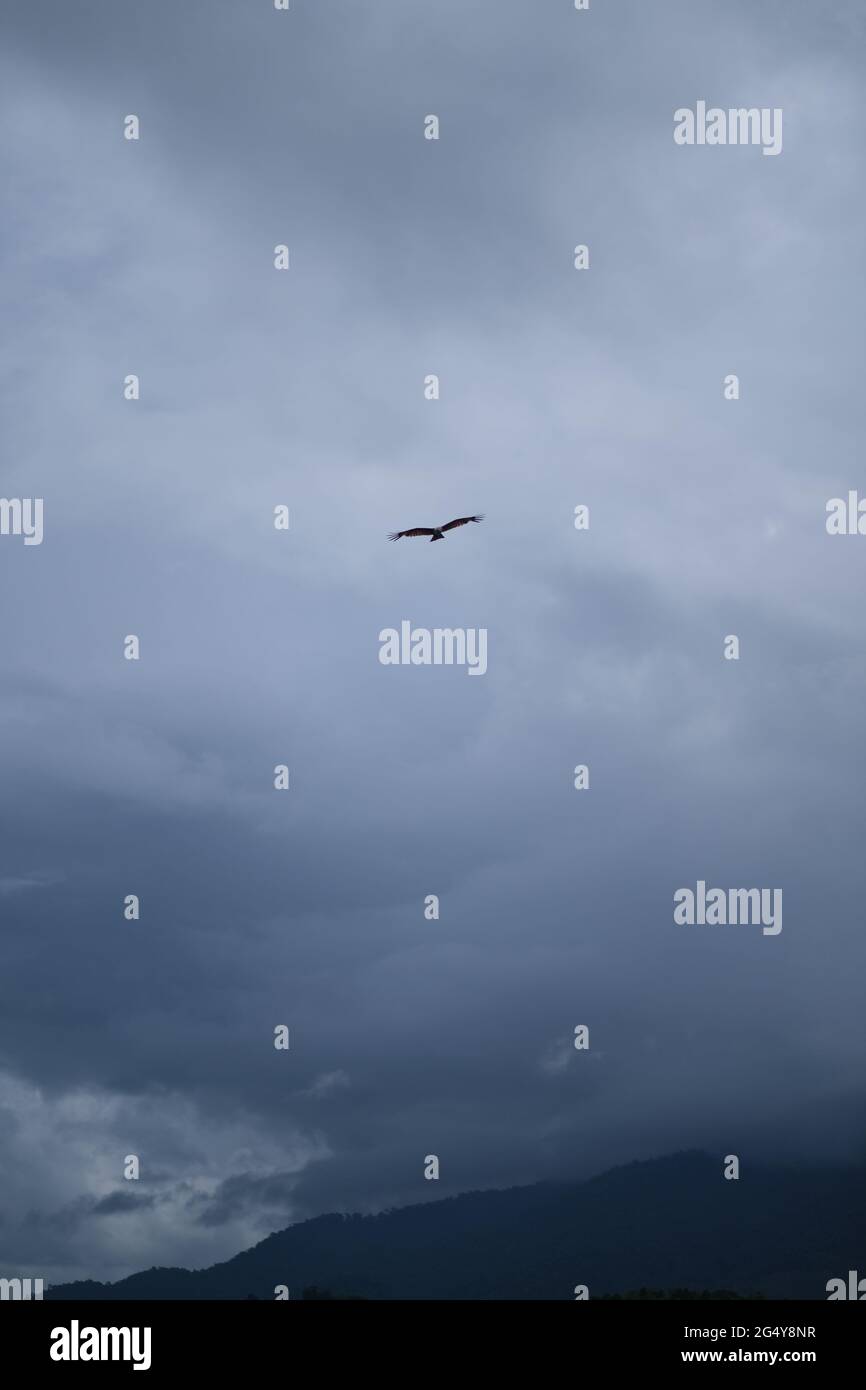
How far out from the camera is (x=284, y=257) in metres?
83.0

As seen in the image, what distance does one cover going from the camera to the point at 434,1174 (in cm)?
7556
